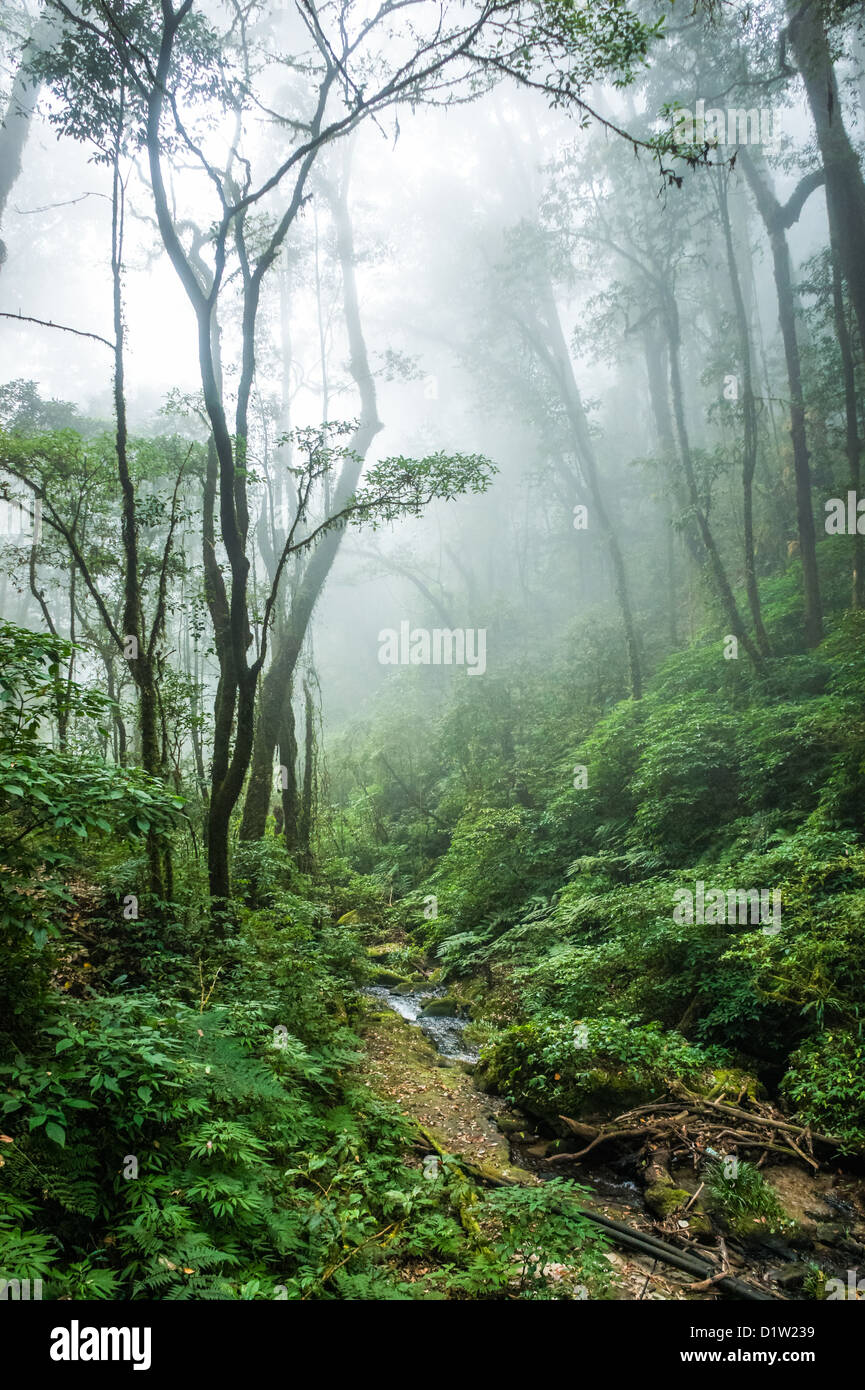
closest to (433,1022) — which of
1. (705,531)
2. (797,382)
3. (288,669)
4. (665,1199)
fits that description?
(665,1199)

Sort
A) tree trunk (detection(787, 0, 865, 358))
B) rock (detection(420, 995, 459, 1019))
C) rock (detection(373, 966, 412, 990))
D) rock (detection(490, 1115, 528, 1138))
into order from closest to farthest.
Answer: rock (detection(490, 1115, 528, 1138)), rock (detection(420, 995, 459, 1019)), rock (detection(373, 966, 412, 990)), tree trunk (detection(787, 0, 865, 358))

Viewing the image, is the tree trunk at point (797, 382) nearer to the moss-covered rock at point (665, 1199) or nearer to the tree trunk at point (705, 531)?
the tree trunk at point (705, 531)

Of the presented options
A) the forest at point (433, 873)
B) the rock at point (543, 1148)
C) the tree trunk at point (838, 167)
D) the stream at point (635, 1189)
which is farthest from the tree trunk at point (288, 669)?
the tree trunk at point (838, 167)

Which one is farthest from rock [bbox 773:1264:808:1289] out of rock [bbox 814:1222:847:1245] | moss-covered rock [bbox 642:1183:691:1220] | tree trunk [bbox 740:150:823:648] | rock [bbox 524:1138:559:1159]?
tree trunk [bbox 740:150:823:648]

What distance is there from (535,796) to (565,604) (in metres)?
19.0

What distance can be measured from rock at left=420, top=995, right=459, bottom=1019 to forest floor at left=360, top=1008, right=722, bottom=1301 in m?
0.69

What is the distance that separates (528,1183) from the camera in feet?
14.5

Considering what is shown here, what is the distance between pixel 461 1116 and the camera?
540 cm

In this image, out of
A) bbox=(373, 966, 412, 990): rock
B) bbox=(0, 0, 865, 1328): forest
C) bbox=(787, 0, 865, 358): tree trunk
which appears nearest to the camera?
bbox=(0, 0, 865, 1328): forest

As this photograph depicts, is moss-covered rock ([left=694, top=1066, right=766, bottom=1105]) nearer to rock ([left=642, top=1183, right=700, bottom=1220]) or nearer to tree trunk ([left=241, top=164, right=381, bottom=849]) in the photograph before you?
rock ([left=642, top=1183, right=700, bottom=1220])

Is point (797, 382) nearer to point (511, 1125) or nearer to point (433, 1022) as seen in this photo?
point (433, 1022)

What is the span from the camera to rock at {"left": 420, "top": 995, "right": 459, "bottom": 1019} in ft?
26.5

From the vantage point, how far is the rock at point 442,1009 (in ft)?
26.5

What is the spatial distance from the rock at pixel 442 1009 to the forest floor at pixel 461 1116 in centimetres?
69
